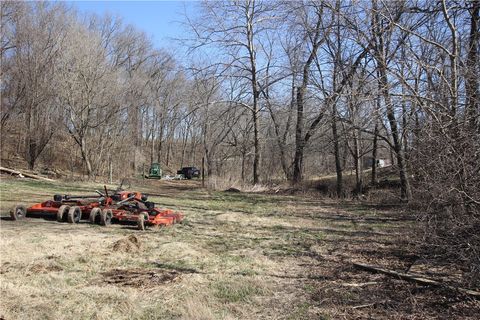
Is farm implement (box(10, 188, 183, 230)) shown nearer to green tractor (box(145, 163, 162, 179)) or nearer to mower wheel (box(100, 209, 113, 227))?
mower wheel (box(100, 209, 113, 227))

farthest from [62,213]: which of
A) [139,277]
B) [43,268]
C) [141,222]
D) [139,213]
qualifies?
[139,277]

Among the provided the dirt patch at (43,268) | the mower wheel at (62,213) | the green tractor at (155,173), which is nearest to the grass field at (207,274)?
the dirt patch at (43,268)

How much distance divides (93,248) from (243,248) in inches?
92.3

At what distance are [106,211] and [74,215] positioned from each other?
2.12 feet

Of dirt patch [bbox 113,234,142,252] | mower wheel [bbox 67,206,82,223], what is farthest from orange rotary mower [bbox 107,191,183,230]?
dirt patch [bbox 113,234,142,252]

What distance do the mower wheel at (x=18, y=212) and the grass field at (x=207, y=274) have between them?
18cm

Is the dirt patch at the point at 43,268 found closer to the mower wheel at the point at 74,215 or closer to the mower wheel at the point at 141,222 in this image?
the mower wheel at the point at 141,222

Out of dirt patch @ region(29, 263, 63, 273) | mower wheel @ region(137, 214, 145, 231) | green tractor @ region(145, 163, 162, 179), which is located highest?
green tractor @ region(145, 163, 162, 179)

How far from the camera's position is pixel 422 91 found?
6578 mm

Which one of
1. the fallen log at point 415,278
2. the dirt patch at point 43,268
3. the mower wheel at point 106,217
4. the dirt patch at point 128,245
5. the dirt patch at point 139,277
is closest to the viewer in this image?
the fallen log at point 415,278

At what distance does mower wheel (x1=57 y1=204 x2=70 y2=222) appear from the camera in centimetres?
859

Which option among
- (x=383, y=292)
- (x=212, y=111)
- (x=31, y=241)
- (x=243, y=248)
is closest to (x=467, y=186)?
(x=383, y=292)

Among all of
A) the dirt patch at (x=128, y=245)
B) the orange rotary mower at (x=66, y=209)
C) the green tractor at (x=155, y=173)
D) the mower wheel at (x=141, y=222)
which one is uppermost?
the green tractor at (x=155, y=173)

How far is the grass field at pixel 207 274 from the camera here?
4344mm
